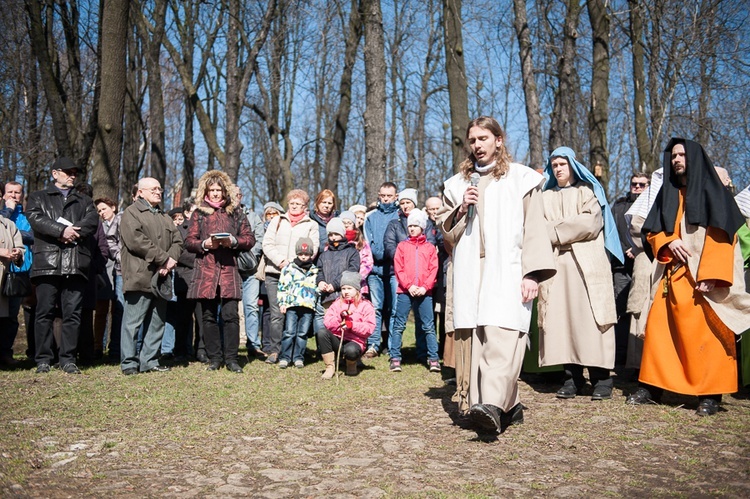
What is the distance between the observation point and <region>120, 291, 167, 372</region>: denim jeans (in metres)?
7.92

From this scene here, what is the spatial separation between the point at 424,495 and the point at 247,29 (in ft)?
58.1

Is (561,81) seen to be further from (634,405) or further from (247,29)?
(634,405)

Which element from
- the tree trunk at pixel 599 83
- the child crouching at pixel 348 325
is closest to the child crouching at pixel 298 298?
the child crouching at pixel 348 325

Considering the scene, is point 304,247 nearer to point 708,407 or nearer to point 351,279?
point 351,279

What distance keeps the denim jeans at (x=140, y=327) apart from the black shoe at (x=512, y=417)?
4355mm

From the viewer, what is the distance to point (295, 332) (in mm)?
8539

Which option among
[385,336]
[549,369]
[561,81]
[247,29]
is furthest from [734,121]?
[549,369]

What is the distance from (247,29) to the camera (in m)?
19.5

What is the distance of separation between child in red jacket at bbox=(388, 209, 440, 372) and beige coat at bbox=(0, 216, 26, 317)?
172 inches

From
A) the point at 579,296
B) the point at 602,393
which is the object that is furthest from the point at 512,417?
the point at 579,296

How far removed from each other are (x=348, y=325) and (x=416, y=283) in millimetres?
983

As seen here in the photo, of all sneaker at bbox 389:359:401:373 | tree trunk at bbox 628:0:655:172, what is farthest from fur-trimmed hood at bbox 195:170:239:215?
tree trunk at bbox 628:0:655:172

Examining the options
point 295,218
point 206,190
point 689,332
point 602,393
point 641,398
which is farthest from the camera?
point 295,218

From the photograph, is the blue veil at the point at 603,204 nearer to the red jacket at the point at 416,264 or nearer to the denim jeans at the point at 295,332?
the red jacket at the point at 416,264
